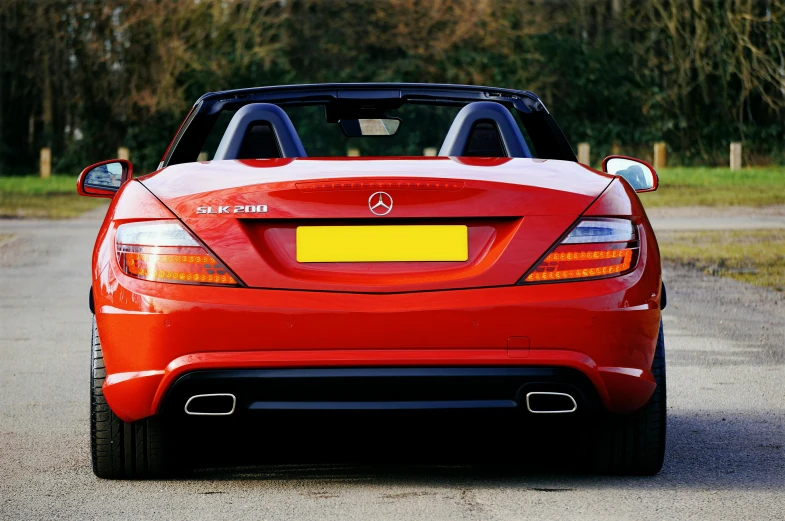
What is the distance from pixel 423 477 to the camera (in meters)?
4.83

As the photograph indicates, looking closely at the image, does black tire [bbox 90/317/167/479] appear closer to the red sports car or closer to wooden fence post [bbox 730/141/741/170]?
the red sports car

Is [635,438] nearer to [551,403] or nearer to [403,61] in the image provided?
[551,403]

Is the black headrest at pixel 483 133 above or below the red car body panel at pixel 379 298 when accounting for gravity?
above

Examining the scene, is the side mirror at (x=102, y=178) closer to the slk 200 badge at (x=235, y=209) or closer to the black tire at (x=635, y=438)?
the slk 200 badge at (x=235, y=209)

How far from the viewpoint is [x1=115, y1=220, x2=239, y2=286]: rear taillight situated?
4.32m

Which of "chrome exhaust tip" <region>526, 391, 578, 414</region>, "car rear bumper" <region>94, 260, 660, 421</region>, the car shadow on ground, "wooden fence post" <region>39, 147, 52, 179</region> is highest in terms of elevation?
"car rear bumper" <region>94, 260, 660, 421</region>

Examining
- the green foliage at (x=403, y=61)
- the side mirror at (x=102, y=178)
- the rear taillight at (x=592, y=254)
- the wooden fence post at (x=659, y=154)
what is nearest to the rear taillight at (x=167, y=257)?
the rear taillight at (x=592, y=254)

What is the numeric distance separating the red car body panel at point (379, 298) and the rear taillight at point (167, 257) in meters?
0.03

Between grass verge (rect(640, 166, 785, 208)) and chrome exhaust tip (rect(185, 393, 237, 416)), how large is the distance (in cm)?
2089

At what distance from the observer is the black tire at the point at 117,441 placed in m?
4.66

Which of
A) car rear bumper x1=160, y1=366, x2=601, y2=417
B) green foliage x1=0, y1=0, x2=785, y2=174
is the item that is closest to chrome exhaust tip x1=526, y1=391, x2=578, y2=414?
car rear bumper x1=160, y1=366, x2=601, y2=417

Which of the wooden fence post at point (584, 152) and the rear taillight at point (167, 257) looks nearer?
the rear taillight at point (167, 257)

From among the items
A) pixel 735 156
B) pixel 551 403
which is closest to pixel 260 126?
pixel 551 403

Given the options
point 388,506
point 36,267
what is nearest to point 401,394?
point 388,506
